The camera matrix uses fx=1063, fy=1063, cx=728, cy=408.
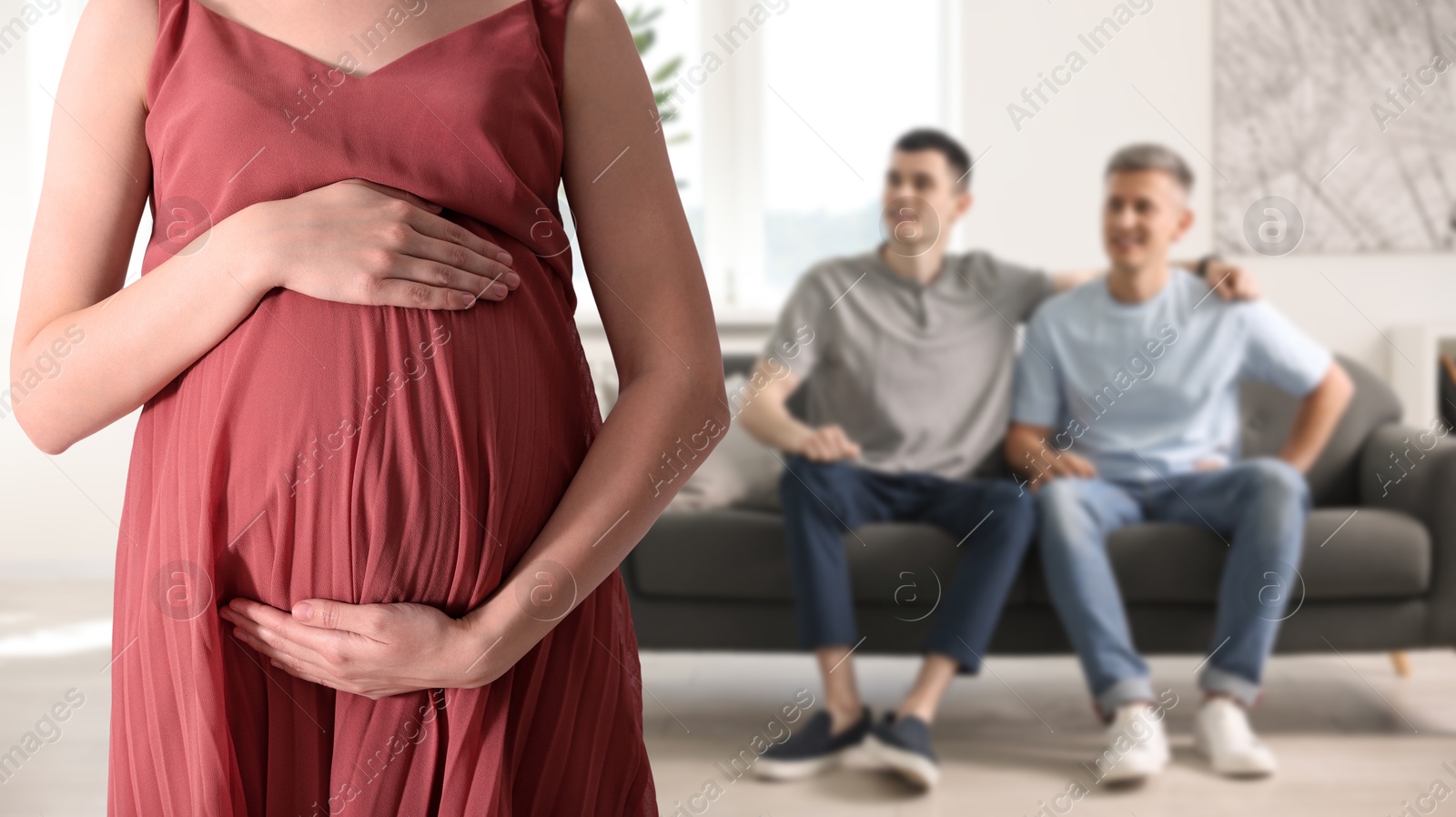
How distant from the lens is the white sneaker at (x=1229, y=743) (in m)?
1.91

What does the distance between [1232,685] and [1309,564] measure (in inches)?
11.5

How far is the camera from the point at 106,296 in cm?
51

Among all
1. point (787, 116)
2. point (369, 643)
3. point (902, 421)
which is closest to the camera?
point (369, 643)

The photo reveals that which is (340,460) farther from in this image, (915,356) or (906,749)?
(915,356)

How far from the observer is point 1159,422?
2.29 meters

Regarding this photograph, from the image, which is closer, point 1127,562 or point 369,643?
point 369,643

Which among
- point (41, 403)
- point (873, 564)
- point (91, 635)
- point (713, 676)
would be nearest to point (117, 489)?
point (91, 635)

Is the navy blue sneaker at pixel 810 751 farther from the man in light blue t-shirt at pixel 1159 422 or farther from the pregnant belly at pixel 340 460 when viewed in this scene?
the pregnant belly at pixel 340 460

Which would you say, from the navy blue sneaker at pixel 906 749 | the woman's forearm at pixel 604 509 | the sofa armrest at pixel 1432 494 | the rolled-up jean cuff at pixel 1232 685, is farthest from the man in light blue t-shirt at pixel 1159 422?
the woman's forearm at pixel 604 509

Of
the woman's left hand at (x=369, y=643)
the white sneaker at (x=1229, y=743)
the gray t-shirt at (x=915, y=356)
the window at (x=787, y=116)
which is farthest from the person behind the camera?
the window at (x=787, y=116)

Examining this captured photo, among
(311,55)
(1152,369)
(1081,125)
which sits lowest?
(1152,369)

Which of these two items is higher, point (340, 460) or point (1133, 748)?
point (340, 460)

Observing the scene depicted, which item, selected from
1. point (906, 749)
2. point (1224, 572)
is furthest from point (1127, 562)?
point (906, 749)

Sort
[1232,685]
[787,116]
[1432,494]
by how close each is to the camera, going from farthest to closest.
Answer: [787,116]
[1432,494]
[1232,685]
